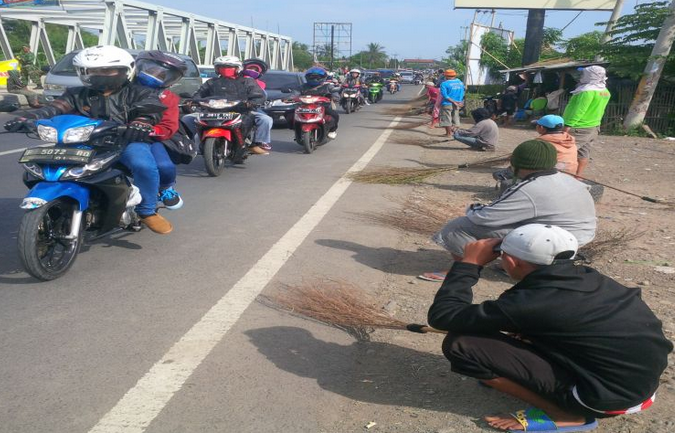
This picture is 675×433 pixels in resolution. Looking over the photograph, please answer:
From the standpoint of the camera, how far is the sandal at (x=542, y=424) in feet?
8.98

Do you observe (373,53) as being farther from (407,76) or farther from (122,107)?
(122,107)

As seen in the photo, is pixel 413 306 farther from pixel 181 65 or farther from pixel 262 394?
pixel 181 65

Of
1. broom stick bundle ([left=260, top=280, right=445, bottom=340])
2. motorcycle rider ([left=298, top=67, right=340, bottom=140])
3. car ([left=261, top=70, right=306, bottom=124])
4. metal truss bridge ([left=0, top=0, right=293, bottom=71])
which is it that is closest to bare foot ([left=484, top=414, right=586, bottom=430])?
broom stick bundle ([left=260, top=280, right=445, bottom=340])

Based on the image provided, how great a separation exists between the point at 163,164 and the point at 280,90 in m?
11.7

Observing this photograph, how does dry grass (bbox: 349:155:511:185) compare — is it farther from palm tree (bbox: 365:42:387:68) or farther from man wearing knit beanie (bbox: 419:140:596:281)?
palm tree (bbox: 365:42:387:68)

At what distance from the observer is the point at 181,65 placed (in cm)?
559

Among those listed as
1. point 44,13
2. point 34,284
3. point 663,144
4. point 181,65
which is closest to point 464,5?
point 663,144

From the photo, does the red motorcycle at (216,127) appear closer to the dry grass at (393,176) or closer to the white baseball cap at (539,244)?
the dry grass at (393,176)

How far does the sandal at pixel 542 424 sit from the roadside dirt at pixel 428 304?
12 centimetres

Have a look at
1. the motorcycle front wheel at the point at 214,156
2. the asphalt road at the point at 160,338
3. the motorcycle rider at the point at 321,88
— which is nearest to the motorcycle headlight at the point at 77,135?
the asphalt road at the point at 160,338

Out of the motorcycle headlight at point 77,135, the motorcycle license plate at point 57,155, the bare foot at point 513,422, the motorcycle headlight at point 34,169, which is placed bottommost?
the bare foot at point 513,422

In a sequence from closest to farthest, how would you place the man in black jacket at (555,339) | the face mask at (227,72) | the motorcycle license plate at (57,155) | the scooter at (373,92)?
the man in black jacket at (555,339) → the motorcycle license plate at (57,155) → the face mask at (227,72) → the scooter at (373,92)

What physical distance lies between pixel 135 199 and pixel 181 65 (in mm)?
1332

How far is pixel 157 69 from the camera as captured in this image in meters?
5.39
